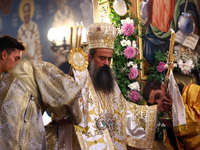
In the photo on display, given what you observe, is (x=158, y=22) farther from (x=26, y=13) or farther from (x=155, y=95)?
(x=26, y=13)

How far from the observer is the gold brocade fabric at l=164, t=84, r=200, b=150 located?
360 centimetres

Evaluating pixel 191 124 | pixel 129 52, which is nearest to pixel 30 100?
pixel 191 124

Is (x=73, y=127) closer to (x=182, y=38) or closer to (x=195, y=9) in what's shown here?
(x=182, y=38)

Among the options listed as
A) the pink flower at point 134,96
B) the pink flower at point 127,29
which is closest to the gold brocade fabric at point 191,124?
the pink flower at point 134,96

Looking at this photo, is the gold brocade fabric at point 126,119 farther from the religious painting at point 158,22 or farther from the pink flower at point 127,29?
the religious painting at point 158,22

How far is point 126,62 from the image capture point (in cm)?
523

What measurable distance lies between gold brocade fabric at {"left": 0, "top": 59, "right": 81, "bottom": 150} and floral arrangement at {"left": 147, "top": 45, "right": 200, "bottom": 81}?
12.9 feet

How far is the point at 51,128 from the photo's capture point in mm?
3143

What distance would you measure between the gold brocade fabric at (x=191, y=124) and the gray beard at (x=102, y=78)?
1025 millimetres

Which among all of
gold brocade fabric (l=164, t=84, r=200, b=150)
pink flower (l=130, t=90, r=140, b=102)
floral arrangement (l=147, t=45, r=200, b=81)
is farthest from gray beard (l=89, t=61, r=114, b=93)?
floral arrangement (l=147, t=45, r=200, b=81)

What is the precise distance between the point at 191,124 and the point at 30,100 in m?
2.23

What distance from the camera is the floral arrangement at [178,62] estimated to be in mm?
6062

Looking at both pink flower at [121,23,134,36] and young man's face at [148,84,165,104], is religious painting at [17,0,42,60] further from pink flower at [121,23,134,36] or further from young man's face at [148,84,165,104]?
young man's face at [148,84,165,104]

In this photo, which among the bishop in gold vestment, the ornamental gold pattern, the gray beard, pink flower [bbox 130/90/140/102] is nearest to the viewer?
the ornamental gold pattern
